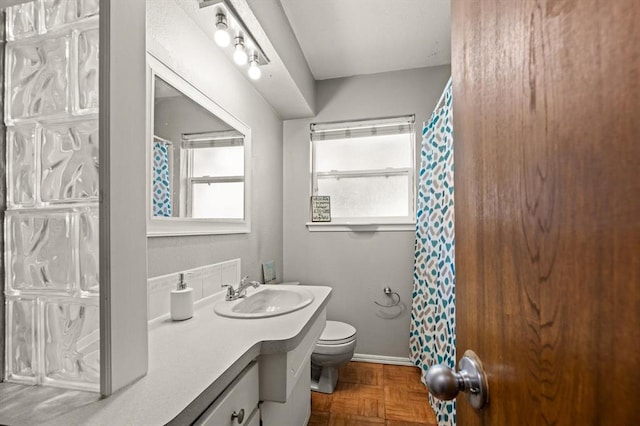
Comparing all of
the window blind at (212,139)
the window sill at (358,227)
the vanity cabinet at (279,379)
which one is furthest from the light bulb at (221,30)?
the window sill at (358,227)

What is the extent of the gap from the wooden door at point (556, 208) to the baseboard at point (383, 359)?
212 centimetres

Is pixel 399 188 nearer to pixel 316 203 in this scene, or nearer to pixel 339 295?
pixel 316 203

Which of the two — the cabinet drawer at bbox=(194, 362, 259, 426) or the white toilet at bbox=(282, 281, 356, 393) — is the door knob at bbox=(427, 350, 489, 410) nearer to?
the cabinet drawer at bbox=(194, 362, 259, 426)

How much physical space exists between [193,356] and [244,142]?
1371 mm

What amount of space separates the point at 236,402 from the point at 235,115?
1.51 m

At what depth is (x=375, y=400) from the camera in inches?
75.4

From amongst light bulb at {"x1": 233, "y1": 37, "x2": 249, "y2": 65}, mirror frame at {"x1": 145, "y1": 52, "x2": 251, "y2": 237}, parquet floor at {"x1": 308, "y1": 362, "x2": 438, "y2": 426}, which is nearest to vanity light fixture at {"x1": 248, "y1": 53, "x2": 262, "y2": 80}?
light bulb at {"x1": 233, "y1": 37, "x2": 249, "y2": 65}

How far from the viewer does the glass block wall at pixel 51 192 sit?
2.23 feet

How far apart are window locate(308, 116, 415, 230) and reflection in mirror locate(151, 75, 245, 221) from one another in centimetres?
101

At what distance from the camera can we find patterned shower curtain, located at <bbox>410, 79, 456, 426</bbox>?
1584 millimetres

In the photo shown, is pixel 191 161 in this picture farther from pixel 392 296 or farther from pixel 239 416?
pixel 392 296

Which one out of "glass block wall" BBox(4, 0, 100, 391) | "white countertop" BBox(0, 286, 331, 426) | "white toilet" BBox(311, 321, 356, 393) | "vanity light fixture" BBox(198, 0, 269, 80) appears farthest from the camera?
"white toilet" BBox(311, 321, 356, 393)

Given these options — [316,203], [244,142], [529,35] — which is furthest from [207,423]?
[316,203]

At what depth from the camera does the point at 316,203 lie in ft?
8.39
